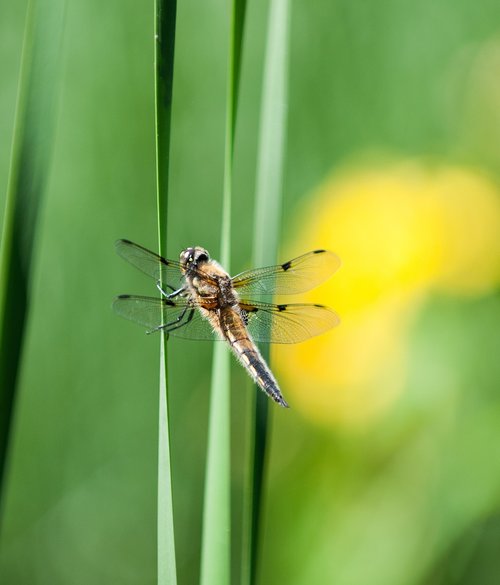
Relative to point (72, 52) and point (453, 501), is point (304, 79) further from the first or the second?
point (453, 501)

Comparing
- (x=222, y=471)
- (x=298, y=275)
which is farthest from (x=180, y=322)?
(x=222, y=471)

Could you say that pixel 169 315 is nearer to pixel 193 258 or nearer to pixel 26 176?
pixel 193 258

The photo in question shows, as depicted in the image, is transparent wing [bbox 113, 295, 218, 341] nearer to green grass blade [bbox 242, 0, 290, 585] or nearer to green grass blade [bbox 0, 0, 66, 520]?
green grass blade [bbox 242, 0, 290, 585]

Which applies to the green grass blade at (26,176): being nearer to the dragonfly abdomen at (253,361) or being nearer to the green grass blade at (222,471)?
the green grass blade at (222,471)

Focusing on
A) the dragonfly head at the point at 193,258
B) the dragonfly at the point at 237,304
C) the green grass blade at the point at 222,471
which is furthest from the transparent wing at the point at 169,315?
the green grass blade at the point at 222,471

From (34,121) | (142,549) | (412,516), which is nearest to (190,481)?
(142,549)

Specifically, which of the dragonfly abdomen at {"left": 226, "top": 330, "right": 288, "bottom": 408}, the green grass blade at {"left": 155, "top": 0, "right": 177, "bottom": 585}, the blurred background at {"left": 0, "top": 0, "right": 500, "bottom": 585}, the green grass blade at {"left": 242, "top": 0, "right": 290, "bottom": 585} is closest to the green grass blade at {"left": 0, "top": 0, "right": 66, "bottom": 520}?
the green grass blade at {"left": 155, "top": 0, "right": 177, "bottom": 585}
